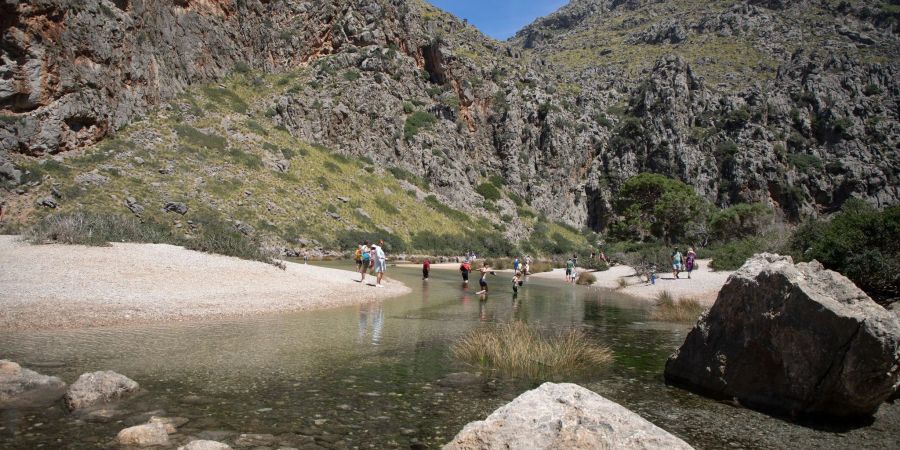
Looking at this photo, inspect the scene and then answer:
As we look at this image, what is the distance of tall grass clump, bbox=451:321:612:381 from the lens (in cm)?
1004

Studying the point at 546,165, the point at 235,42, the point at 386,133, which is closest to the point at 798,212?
the point at 546,165

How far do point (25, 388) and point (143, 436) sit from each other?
309 centimetres

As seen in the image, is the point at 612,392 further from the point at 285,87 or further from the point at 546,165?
the point at 546,165

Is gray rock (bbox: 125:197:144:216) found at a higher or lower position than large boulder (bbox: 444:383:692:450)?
higher

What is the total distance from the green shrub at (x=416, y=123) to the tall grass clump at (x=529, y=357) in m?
70.0

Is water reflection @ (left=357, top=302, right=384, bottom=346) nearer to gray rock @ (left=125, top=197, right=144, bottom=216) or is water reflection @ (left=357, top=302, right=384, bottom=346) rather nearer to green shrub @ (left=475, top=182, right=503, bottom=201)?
gray rock @ (left=125, top=197, right=144, bottom=216)

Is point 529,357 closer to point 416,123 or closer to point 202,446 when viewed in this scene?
point 202,446

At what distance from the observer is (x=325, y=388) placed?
8.38m

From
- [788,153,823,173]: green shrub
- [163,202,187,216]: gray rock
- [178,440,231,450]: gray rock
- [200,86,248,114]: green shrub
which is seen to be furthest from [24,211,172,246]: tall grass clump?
[788,153,823,173]: green shrub

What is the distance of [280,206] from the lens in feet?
164

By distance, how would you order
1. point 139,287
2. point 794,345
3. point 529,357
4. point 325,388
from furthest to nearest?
point 139,287, point 529,357, point 325,388, point 794,345

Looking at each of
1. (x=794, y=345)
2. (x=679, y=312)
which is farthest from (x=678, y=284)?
(x=794, y=345)

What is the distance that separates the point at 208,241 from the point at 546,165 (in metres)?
79.1

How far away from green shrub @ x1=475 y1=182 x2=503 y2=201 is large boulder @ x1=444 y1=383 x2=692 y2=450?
7914cm
